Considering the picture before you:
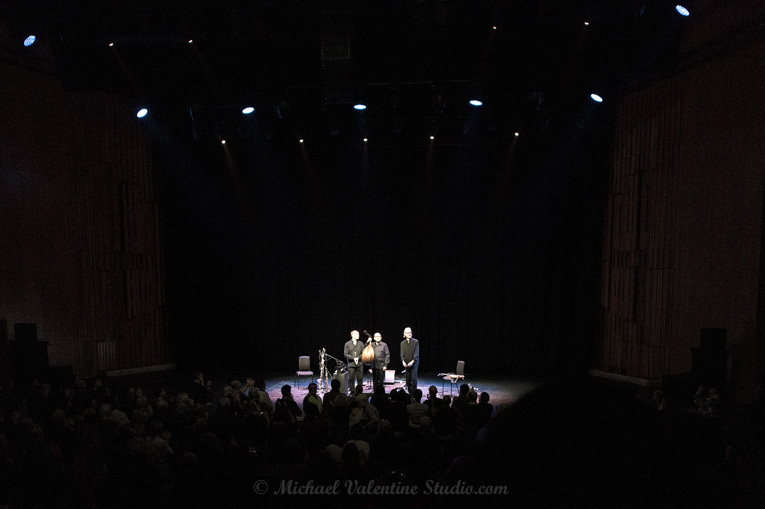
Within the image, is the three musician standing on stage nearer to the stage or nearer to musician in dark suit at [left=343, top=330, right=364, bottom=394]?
musician in dark suit at [left=343, top=330, right=364, bottom=394]

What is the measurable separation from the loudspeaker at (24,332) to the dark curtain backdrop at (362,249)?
4.58m

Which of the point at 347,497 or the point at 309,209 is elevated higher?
the point at 309,209

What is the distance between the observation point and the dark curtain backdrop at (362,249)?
13.6 meters

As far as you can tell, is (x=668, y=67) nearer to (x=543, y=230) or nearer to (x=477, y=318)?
(x=543, y=230)

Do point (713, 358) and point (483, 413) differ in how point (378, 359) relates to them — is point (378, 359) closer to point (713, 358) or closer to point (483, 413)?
point (483, 413)

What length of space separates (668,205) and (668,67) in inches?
103

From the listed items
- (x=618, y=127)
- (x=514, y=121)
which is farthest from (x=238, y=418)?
(x=618, y=127)

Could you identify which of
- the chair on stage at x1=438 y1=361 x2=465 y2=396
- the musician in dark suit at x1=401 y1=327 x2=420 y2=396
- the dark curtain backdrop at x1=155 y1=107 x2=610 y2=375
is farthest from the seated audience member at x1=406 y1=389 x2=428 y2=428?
the dark curtain backdrop at x1=155 y1=107 x2=610 y2=375

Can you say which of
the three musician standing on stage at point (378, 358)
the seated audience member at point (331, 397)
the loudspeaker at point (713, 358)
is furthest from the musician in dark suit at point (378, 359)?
the loudspeaker at point (713, 358)

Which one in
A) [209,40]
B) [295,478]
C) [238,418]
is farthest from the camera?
[209,40]

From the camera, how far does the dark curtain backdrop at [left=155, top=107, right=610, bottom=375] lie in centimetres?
1364

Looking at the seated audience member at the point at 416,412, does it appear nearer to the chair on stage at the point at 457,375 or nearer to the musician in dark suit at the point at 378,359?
the musician in dark suit at the point at 378,359

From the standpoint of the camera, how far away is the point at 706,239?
32.2 ft

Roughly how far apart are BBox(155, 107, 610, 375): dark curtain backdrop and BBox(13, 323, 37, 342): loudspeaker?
4.58 metres
